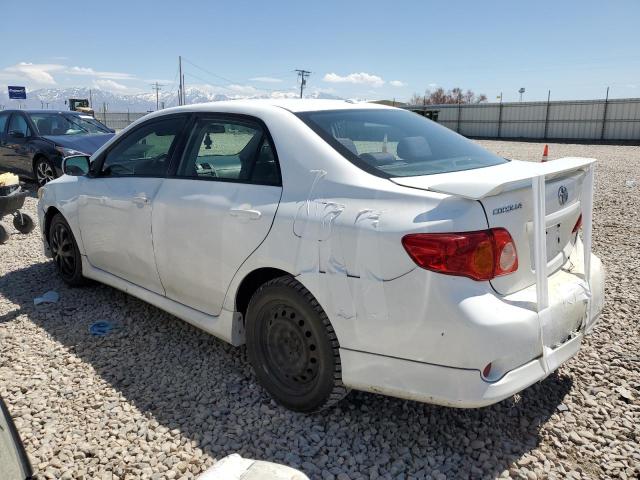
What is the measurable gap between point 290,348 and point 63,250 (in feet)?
9.71

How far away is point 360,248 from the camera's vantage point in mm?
2348

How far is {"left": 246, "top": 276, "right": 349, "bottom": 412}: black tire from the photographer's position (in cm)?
257

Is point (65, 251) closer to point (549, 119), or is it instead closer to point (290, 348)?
point (290, 348)

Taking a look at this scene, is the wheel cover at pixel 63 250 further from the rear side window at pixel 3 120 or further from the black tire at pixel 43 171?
the rear side window at pixel 3 120

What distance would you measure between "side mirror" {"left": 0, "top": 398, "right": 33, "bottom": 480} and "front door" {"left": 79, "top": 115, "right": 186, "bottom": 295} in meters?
1.80

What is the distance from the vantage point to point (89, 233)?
4238 mm

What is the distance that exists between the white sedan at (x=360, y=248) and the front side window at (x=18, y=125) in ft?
26.9

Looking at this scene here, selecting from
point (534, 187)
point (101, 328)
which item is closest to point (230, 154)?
point (101, 328)

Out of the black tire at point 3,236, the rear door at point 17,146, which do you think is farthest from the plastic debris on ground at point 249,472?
the rear door at point 17,146

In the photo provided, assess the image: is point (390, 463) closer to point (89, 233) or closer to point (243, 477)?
point (243, 477)

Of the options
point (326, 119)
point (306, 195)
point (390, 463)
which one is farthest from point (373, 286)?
point (326, 119)

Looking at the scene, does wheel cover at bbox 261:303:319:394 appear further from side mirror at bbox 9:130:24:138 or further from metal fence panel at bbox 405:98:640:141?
metal fence panel at bbox 405:98:640:141

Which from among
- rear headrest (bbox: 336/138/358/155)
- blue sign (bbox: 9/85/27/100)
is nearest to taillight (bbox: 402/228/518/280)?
rear headrest (bbox: 336/138/358/155)

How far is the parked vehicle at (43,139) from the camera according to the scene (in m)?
9.78
